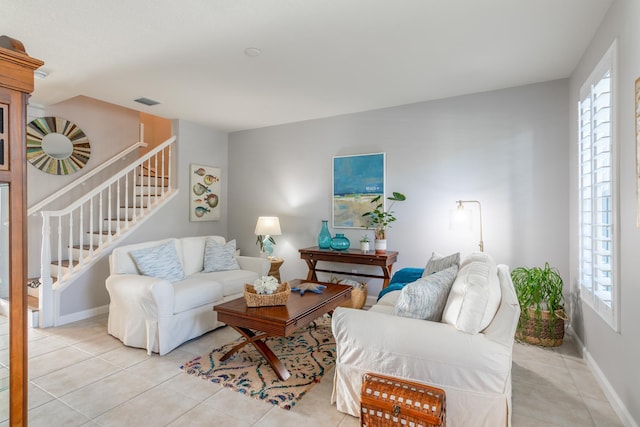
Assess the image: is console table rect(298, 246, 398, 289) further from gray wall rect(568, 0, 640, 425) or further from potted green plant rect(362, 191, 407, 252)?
gray wall rect(568, 0, 640, 425)

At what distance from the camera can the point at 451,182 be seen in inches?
156

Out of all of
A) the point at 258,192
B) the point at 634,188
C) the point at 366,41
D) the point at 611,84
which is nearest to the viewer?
the point at 634,188

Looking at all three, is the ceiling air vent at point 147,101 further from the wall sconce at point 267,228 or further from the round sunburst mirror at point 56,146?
the wall sconce at point 267,228

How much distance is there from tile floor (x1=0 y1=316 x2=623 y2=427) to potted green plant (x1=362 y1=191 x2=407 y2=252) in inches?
68.2

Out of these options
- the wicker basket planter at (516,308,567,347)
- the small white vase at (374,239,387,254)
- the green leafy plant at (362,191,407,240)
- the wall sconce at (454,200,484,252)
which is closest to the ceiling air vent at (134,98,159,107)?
the green leafy plant at (362,191,407,240)

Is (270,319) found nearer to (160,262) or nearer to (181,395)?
(181,395)

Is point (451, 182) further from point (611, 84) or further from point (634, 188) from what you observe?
point (634, 188)

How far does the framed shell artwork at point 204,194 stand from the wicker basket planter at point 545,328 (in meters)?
4.46

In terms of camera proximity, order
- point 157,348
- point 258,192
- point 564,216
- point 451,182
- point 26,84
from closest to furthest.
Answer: point 26,84 → point 157,348 → point 564,216 → point 451,182 → point 258,192

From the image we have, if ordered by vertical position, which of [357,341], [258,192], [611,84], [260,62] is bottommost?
[357,341]

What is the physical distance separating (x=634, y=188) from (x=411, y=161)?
97.4 inches

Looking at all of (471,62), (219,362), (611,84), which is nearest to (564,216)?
(611,84)

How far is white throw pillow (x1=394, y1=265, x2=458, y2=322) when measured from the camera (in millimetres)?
1980

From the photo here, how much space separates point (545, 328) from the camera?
3049 millimetres
